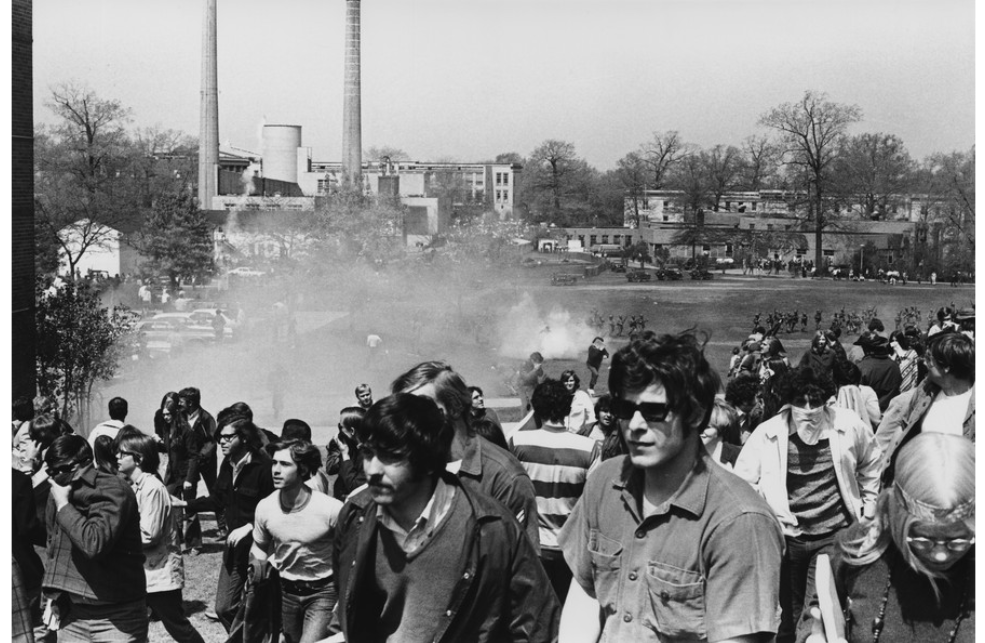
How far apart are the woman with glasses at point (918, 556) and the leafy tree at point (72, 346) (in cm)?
1636

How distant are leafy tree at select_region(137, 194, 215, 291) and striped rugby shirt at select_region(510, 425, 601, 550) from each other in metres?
44.1

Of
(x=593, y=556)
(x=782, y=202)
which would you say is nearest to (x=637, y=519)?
(x=593, y=556)

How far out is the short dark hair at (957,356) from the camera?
5.38 meters

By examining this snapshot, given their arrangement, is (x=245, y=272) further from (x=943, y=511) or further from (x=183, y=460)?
(x=943, y=511)

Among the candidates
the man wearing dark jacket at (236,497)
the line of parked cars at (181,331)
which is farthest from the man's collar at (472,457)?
the line of parked cars at (181,331)

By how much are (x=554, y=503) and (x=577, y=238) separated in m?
70.1

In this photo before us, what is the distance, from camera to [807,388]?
5.68 meters

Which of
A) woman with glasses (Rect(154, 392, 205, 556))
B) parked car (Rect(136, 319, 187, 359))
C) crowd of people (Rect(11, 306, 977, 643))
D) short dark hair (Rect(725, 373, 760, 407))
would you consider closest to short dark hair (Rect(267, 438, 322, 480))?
crowd of people (Rect(11, 306, 977, 643))

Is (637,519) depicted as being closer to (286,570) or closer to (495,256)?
(286,570)

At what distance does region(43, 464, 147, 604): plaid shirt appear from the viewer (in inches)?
208

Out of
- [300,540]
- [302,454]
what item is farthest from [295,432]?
[300,540]

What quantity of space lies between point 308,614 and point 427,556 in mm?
2070

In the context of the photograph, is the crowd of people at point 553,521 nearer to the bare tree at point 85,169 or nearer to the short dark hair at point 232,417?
the short dark hair at point 232,417

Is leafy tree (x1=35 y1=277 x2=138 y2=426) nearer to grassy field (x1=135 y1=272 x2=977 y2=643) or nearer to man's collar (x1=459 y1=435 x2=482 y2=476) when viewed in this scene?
grassy field (x1=135 y1=272 x2=977 y2=643)
